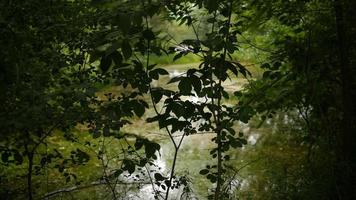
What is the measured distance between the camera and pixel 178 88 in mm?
1827

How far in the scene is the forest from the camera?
2059mm

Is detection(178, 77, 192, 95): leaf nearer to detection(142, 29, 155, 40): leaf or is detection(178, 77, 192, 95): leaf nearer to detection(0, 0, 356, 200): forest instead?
detection(0, 0, 356, 200): forest

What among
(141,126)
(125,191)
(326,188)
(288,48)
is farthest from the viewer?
(141,126)

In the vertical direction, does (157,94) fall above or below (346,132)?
above

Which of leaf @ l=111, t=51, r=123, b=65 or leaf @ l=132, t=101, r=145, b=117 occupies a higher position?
leaf @ l=111, t=51, r=123, b=65

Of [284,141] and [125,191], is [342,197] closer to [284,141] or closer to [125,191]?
[125,191]

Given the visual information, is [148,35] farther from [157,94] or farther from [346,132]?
[346,132]

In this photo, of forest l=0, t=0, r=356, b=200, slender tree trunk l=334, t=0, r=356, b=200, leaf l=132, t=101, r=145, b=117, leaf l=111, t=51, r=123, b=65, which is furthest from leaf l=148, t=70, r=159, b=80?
slender tree trunk l=334, t=0, r=356, b=200

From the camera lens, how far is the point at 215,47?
2.22 metres

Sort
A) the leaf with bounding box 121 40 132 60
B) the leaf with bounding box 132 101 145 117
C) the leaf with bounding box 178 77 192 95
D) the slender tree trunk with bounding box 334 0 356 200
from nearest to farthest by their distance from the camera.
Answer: the leaf with bounding box 121 40 132 60 → the leaf with bounding box 178 77 192 95 → the leaf with bounding box 132 101 145 117 → the slender tree trunk with bounding box 334 0 356 200

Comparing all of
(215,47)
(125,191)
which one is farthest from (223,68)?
(125,191)

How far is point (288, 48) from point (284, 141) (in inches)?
158

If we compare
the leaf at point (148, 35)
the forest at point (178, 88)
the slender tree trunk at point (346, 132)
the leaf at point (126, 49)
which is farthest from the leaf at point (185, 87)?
the slender tree trunk at point (346, 132)

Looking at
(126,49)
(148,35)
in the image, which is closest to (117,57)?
(126,49)
